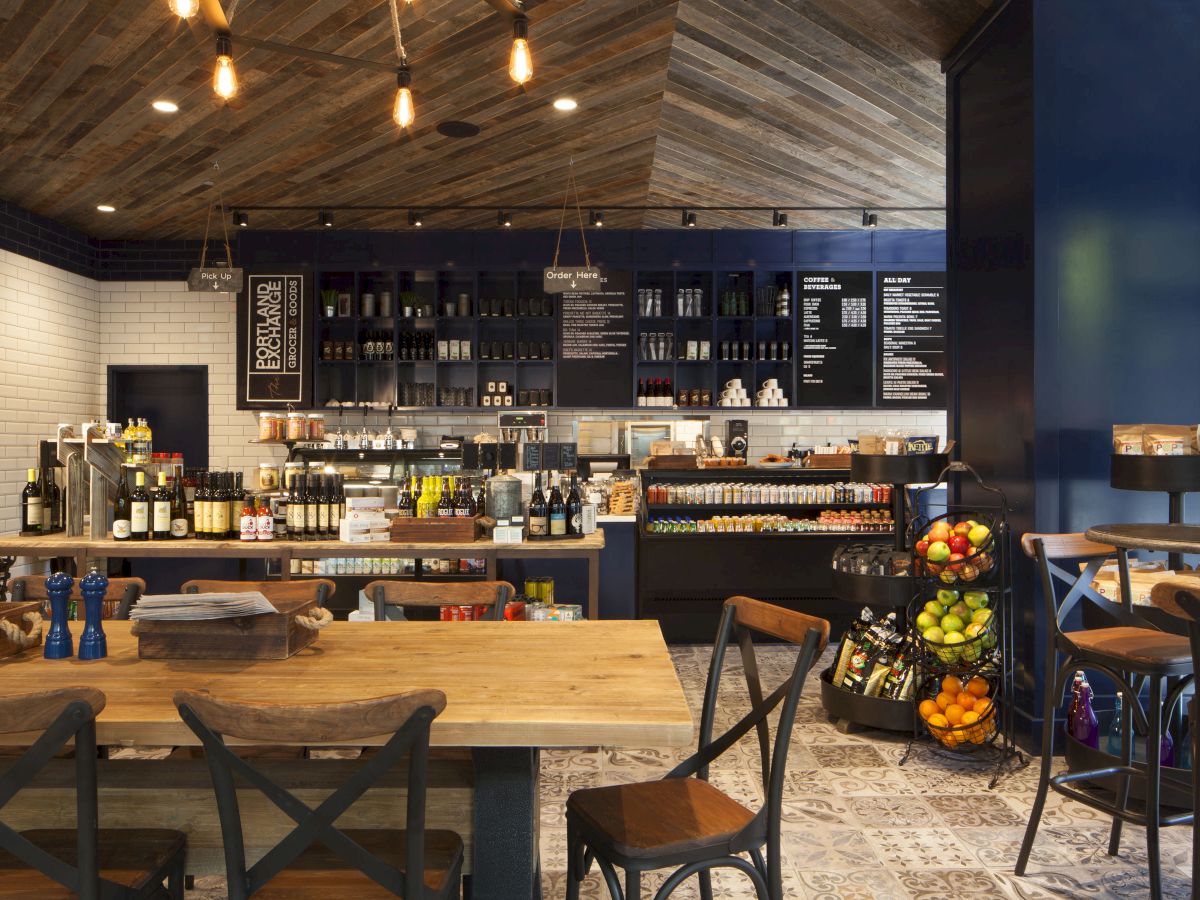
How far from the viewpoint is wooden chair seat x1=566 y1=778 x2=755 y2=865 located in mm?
1840

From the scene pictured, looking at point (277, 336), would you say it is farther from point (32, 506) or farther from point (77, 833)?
point (77, 833)

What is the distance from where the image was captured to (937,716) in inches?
155

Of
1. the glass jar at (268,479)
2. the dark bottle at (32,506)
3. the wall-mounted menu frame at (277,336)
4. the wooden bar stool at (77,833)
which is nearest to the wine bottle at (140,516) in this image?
the dark bottle at (32,506)

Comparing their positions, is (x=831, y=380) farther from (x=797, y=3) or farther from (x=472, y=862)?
(x=472, y=862)

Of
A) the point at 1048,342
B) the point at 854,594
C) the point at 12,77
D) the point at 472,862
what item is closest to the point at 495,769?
the point at 472,862

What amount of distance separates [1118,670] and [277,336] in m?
7.40

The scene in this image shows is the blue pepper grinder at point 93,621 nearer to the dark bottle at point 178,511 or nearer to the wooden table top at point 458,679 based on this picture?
the wooden table top at point 458,679

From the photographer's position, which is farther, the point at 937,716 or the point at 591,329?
the point at 591,329

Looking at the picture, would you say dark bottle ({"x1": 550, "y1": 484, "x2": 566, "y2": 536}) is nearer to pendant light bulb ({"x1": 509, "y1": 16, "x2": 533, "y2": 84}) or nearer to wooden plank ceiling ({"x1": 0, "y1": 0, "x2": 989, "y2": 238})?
pendant light bulb ({"x1": 509, "y1": 16, "x2": 533, "y2": 84})

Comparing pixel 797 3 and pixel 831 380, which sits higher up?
pixel 797 3

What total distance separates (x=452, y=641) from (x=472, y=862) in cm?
57

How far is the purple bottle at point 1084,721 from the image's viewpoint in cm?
347

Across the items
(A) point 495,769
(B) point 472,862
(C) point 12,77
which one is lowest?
(B) point 472,862

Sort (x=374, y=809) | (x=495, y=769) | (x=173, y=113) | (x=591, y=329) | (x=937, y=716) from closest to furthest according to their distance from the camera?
1. (x=495, y=769)
2. (x=374, y=809)
3. (x=937, y=716)
4. (x=173, y=113)
5. (x=591, y=329)
